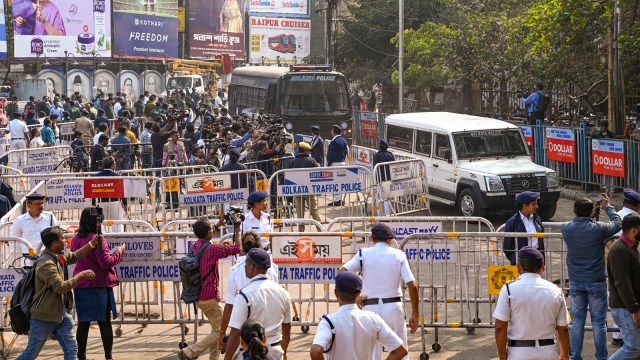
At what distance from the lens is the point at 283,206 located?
55.3ft

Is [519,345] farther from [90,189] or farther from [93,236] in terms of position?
[90,189]

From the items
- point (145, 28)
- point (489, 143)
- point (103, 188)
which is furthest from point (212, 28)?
point (103, 188)

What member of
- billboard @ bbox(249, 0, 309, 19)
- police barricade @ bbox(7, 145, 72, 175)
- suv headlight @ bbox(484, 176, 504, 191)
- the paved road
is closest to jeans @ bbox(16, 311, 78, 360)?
the paved road

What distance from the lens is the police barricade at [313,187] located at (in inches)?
632

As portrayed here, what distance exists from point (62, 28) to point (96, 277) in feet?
168

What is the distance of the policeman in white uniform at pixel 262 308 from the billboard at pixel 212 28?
64.8 metres

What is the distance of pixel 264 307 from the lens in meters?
7.27

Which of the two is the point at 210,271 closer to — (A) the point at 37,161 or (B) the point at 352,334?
(B) the point at 352,334

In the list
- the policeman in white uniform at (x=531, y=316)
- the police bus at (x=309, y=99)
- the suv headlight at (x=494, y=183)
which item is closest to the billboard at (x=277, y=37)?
the police bus at (x=309, y=99)

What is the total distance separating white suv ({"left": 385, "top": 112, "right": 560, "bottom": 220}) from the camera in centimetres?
1744

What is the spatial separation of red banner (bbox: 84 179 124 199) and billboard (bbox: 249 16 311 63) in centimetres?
5491

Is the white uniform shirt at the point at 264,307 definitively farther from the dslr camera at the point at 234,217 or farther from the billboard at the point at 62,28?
the billboard at the point at 62,28

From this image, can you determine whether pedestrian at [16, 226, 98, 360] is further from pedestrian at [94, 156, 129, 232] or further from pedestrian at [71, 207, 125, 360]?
pedestrian at [94, 156, 129, 232]

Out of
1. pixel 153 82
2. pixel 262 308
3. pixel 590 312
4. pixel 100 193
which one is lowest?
pixel 590 312
